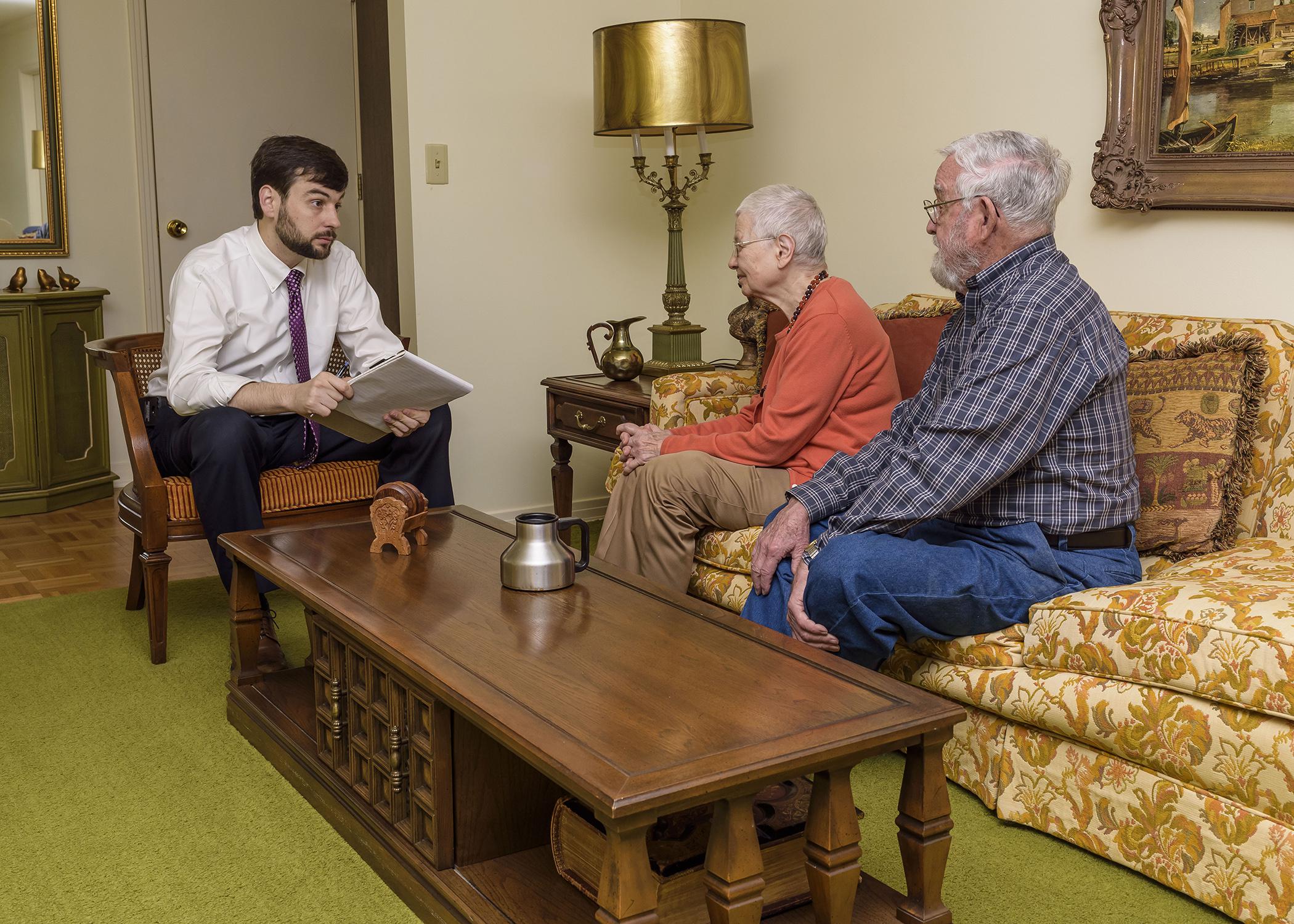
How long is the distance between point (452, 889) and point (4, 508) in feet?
11.7

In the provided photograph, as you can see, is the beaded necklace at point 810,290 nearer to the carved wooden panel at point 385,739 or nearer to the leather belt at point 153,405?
the carved wooden panel at point 385,739

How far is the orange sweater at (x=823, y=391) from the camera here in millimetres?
2502

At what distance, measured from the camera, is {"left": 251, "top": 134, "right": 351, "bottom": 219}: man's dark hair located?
2.92 m

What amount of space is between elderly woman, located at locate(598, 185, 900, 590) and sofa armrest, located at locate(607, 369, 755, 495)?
1.27 ft

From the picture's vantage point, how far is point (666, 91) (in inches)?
136

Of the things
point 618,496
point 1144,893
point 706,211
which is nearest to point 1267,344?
point 1144,893

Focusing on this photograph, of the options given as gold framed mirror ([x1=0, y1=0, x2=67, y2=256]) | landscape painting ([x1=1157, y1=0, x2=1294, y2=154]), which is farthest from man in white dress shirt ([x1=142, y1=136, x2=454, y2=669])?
gold framed mirror ([x1=0, y1=0, x2=67, y2=256])

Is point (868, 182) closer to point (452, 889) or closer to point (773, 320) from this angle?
point (773, 320)

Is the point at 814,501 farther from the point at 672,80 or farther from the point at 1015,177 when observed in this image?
the point at 672,80

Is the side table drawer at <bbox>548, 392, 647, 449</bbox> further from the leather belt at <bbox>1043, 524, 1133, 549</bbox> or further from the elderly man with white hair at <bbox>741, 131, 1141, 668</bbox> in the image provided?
the leather belt at <bbox>1043, 524, 1133, 549</bbox>

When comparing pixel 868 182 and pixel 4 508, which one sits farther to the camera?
pixel 4 508

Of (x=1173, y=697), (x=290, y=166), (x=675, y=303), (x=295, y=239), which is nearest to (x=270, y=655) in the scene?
(x=295, y=239)

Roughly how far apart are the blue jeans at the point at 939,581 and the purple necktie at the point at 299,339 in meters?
1.42

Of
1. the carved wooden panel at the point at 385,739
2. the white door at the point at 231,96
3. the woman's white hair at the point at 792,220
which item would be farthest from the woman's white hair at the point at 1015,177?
the white door at the point at 231,96
